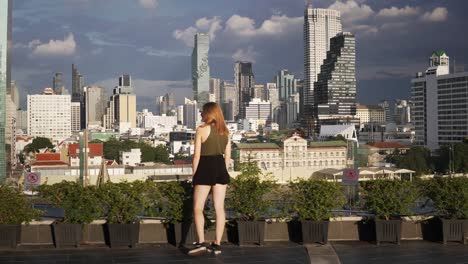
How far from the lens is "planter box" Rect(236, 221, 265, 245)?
466cm

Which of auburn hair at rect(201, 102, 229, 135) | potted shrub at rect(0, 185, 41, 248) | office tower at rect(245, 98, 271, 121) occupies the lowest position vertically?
potted shrub at rect(0, 185, 41, 248)

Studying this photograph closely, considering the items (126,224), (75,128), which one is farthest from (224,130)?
(75,128)

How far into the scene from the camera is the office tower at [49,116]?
99625 millimetres

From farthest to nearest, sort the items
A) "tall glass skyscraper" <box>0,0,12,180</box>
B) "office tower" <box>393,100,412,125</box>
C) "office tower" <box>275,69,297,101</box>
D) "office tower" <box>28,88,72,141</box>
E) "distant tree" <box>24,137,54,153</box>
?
"office tower" <box>275,69,297,101</box> → "office tower" <box>393,100,412,125</box> → "office tower" <box>28,88,72,141</box> → "distant tree" <box>24,137,54,153</box> → "tall glass skyscraper" <box>0,0,12,180</box>

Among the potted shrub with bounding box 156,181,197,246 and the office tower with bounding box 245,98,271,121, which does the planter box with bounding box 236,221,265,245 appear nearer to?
the potted shrub with bounding box 156,181,197,246

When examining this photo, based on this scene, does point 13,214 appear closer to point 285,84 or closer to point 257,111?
point 257,111

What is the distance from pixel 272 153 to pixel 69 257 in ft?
155

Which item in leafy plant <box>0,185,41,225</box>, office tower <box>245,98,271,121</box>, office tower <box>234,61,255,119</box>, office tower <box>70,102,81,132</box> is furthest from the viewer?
office tower <box>234,61,255,119</box>

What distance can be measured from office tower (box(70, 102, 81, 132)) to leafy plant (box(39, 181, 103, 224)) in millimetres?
104563

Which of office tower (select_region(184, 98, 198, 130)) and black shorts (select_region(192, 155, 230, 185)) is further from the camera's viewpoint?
office tower (select_region(184, 98, 198, 130))

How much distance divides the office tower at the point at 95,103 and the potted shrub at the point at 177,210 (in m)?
123

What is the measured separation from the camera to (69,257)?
420cm

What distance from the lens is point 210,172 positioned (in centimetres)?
416

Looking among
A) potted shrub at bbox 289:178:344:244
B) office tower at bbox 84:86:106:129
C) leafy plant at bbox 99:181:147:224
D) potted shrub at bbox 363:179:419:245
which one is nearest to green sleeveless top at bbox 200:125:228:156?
leafy plant at bbox 99:181:147:224
